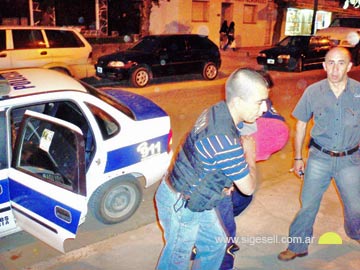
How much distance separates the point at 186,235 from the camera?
292 cm

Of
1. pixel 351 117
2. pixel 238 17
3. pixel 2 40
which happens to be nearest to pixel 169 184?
pixel 351 117

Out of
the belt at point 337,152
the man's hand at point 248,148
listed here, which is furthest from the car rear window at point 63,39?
the man's hand at point 248,148

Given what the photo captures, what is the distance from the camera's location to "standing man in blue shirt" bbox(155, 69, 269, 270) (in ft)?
8.47

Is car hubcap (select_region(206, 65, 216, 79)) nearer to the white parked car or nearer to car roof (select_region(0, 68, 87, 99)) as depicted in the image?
the white parked car

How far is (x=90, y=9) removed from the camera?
66.4 feet

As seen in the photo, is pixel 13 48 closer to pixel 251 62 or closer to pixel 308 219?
pixel 308 219

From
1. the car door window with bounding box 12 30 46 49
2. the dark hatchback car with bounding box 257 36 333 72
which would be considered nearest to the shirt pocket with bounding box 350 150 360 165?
the car door window with bounding box 12 30 46 49

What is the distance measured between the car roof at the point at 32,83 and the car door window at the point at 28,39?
6.92 m

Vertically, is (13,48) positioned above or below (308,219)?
above

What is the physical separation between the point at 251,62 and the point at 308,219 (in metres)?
17.1

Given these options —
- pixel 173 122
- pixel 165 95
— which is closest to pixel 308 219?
pixel 173 122

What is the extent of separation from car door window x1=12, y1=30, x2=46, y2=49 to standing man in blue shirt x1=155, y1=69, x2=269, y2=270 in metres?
9.59

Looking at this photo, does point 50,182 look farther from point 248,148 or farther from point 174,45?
point 174,45

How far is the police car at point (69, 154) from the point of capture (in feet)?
11.6
